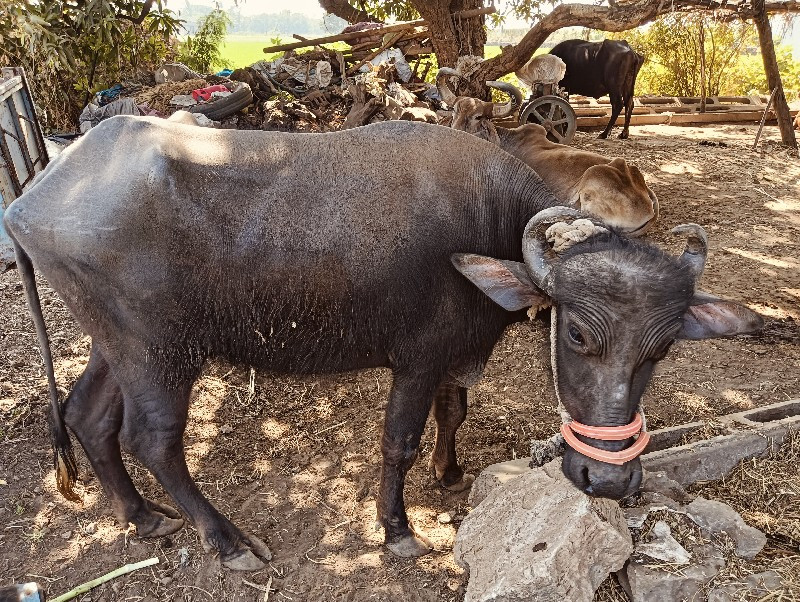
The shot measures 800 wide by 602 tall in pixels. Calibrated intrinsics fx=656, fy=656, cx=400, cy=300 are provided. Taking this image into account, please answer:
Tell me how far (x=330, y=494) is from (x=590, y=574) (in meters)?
1.55

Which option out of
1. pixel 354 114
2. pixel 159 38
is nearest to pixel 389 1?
pixel 159 38

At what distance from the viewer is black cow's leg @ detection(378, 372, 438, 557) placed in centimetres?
313

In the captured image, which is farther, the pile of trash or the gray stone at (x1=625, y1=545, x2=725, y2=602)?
the pile of trash

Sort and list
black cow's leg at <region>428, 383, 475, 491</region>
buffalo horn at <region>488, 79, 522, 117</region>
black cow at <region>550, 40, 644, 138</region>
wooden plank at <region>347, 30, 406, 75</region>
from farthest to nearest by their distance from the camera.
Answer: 1. black cow at <region>550, 40, 644, 138</region>
2. wooden plank at <region>347, 30, 406, 75</region>
3. buffalo horn at <region>488, 79, 522, 117</region>
4. black cow's leg at <region>428, 383, 475, 491</region>

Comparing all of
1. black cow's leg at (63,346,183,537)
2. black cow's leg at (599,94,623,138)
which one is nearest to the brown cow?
black cow's leg at (63,346,183,537)

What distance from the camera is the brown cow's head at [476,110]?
16.2ft

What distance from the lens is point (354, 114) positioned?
8.13 metres

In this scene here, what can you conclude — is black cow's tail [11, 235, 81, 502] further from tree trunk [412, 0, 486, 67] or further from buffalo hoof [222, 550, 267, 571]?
tree trunk [412, 0, 486, 67]

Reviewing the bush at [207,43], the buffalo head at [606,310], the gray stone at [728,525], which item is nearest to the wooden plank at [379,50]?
the bush at [207,43]

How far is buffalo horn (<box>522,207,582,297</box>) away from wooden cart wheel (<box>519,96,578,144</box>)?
7.37m

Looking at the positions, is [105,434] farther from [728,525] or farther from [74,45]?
[74,45]

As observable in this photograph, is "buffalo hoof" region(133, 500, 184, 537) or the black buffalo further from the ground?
the black buffalo

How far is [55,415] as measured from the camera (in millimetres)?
3160

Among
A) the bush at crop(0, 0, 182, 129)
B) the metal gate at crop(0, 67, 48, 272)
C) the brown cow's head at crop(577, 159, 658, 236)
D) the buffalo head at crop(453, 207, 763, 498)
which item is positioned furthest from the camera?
the bush at crop(0, 0, 182, 129)
